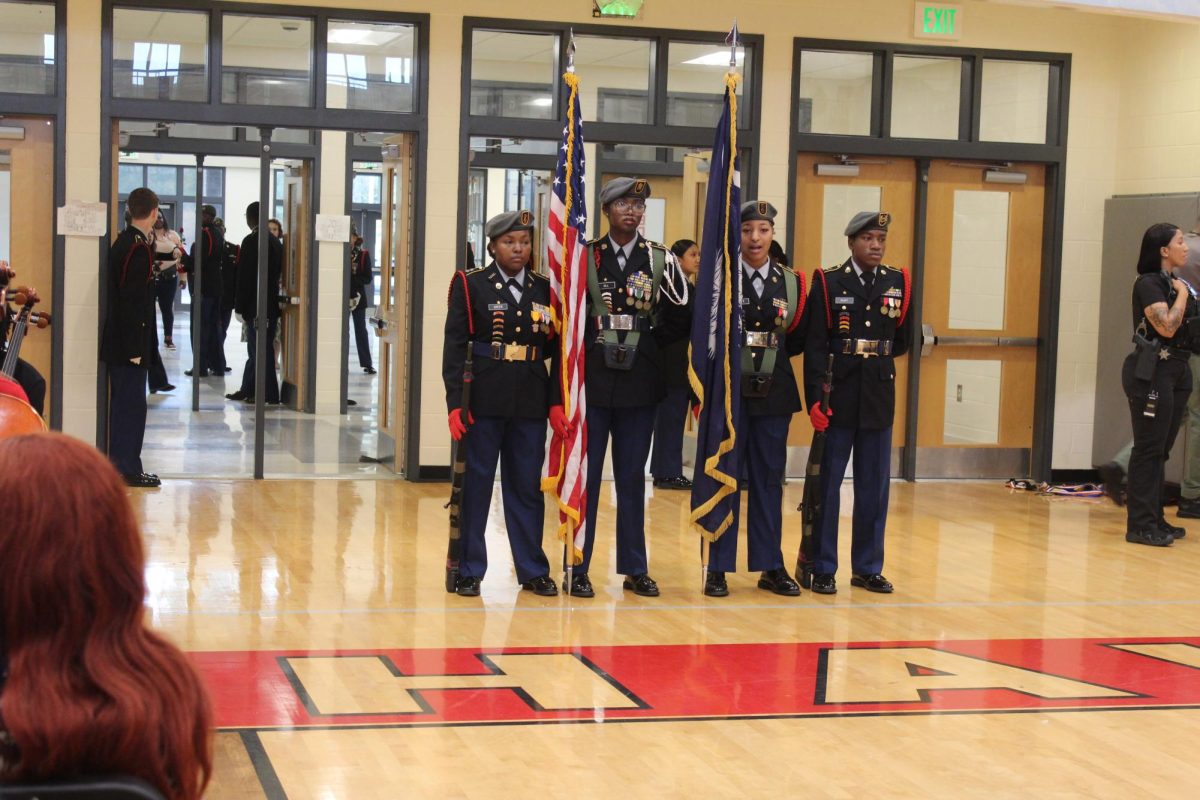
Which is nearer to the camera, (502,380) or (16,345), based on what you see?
(16,345)

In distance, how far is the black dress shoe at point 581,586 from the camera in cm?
625

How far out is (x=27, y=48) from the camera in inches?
336

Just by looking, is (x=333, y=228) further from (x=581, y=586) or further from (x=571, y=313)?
(x=581, y=586)

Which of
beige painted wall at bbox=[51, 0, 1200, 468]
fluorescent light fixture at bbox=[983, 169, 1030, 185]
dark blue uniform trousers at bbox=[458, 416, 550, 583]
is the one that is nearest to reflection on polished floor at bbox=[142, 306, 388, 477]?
beige painted wall at bbox=[51, 0, 1200, 468]

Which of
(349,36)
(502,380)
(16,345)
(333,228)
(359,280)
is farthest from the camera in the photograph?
(359,280)

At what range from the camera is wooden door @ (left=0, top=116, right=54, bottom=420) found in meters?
8.58

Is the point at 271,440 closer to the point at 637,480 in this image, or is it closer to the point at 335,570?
the point at 335,570

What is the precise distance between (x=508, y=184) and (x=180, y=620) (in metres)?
9.31

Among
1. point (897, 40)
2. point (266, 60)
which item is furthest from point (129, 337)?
point (897, 40)

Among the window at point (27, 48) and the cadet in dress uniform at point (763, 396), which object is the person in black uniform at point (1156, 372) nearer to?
the cadet in dress uniform at point (763, 396)

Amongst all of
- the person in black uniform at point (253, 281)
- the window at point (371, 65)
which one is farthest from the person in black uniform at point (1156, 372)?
the person in black uniform at point (253, 281)

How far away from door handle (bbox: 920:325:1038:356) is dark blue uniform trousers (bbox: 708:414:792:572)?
3.90 metres

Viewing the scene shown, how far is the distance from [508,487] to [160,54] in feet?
13.0

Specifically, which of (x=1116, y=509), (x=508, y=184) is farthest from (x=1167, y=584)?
(x=508, y=184)
